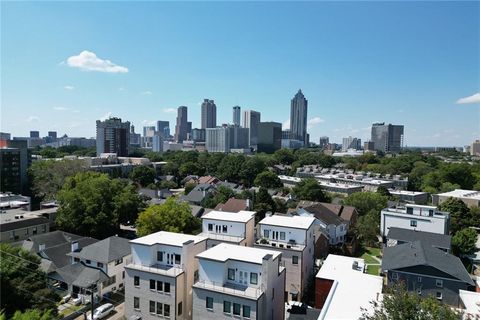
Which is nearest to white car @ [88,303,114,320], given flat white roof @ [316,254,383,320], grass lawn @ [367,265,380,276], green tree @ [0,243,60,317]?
green tree @ [0,243,60,317]

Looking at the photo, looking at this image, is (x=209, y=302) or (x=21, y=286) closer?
(x=209, y=302)

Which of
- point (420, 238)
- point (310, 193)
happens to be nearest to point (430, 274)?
point (420, 238)

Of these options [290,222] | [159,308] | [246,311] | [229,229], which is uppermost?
[290,222]

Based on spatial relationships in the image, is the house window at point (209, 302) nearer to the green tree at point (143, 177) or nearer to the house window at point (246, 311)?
the house window at point (246, 311)

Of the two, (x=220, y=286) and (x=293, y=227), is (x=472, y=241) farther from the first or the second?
(x=220, y=286)

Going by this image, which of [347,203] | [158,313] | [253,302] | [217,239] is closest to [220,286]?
[253,302]

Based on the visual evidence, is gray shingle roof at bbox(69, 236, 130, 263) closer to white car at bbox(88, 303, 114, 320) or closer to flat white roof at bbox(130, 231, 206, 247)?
white car at bbox(88, 303, 114, 320)

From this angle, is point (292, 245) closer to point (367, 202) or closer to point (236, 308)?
point (236, 308)
